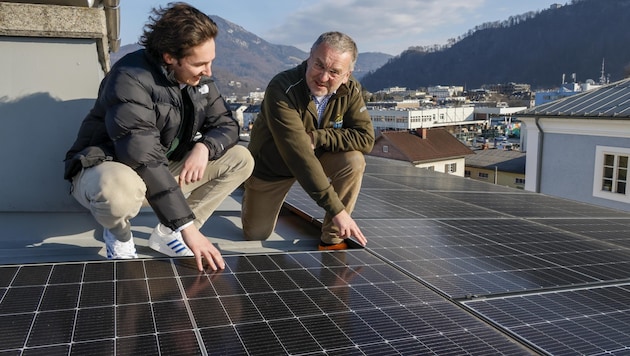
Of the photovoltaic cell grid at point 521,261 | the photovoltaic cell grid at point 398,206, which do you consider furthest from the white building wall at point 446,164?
the photovoltaic cell grid at point 398,206

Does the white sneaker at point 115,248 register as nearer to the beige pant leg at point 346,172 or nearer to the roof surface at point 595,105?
the beige pant leg at point 346,172

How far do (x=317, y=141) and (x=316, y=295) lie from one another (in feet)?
4.92

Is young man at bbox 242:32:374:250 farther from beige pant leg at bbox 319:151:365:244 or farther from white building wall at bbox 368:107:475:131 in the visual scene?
white building wall at bbox 368:107:475:131

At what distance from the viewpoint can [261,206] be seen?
13.1 ft

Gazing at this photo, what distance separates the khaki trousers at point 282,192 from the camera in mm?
Result: 3809

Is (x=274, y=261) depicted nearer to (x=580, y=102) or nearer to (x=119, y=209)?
(x=119, y=209)

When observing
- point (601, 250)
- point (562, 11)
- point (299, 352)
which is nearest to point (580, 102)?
point (601, 250)

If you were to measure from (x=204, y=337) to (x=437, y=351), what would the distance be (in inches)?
35.7

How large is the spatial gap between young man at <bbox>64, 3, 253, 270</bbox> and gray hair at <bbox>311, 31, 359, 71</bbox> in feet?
2.55

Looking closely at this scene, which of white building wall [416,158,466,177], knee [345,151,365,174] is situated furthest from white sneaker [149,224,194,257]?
white building wall [416,158,466,177]

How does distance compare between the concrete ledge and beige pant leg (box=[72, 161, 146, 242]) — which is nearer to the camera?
beige pant leg (box=[72, 161, 146, 242])

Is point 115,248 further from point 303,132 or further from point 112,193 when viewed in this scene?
point 303,132

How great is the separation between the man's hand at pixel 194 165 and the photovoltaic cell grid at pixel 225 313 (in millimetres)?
597

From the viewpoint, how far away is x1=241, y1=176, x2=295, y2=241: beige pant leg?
392cm
